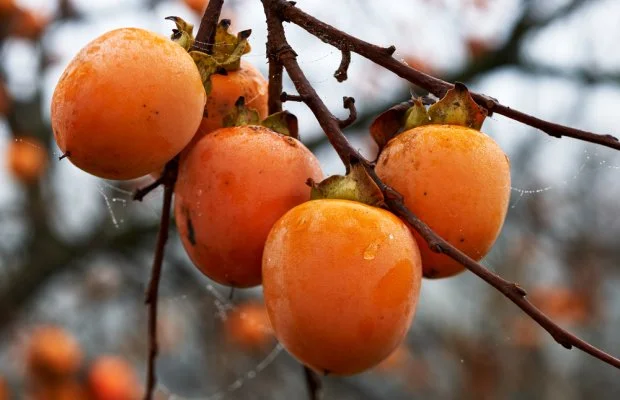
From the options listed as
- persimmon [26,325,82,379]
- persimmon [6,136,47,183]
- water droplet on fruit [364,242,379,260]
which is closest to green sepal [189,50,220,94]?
water droplet on fruit [364,242,379,260]

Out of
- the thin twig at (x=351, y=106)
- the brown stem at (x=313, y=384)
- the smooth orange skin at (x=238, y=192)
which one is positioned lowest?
the brown stem at (x=313, y=384)

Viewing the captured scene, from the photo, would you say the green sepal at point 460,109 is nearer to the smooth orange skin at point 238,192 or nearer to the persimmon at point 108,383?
the smooth orange skin at point 238,192

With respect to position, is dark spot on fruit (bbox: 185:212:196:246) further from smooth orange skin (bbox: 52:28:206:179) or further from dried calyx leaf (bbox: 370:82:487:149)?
dried calyx leaf (bbox: 370:82:487:149)

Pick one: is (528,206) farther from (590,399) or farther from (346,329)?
(346,329)

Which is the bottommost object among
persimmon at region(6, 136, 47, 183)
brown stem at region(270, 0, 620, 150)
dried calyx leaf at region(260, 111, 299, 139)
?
A: persimmon at region(6, 136, 47, 183)

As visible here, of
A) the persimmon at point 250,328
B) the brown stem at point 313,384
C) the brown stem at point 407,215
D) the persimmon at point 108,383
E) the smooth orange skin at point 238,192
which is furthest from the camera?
the persimmon at point 250,328

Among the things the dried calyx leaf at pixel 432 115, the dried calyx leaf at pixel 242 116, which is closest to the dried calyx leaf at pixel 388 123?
the dried calyx leaf at pixel 432 115

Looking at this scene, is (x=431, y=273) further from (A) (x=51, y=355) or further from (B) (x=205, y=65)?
(A) (x=51, y=355)
